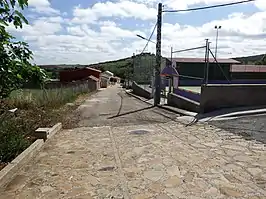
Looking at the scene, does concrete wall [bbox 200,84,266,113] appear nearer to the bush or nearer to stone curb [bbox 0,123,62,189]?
stone curb [bbox 0,123,62,189]

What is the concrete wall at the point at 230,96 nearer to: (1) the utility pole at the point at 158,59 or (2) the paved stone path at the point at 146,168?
(2) the paved stone path at the point at 146,168

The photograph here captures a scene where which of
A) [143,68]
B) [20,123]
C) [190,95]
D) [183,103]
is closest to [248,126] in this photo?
[183,103]

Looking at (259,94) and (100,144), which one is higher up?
(259,94)

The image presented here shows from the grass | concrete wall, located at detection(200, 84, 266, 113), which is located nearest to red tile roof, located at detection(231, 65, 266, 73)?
concrete wall, located at detection(200, 84, 266, 113)

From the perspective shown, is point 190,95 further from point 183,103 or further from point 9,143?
point 9,143

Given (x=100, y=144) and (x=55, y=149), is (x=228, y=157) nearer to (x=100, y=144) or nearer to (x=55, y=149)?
(x=100, y=144)

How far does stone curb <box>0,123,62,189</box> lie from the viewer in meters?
4.89

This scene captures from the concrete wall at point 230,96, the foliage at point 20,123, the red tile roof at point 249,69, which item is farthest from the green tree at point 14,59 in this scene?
the red tile roof at point 249,69

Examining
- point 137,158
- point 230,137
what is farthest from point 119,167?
point 230,137

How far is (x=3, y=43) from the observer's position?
3.04m

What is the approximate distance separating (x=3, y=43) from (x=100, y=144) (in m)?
5.03

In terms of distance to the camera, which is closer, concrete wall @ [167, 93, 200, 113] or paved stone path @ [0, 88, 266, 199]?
paved stone path @ [0, 88, 266, 199]

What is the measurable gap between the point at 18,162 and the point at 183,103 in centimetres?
1007

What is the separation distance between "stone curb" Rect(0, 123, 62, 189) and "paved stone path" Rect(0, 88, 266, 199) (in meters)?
0.11
